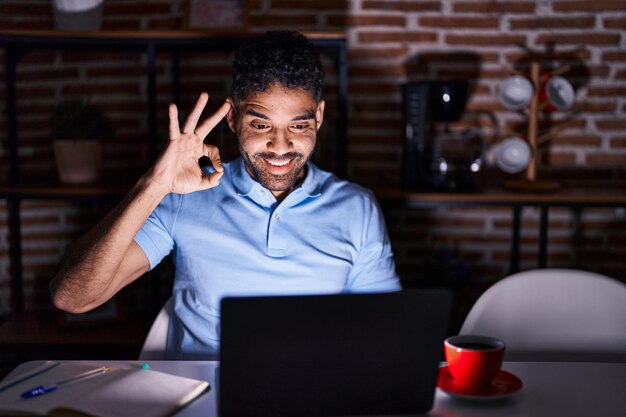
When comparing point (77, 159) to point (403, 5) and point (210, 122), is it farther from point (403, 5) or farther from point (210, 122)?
point (403, 5)

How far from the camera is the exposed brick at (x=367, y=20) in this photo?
8.60 ft

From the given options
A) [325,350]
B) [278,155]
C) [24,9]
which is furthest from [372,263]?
[24,9]

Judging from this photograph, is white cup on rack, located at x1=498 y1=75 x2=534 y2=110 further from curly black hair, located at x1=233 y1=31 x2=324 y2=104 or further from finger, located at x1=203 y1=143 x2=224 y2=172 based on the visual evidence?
finger, located at x1=203 y1=143 x2=224 y2=172

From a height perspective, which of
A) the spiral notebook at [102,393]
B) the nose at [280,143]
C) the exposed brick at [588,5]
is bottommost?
the spiral notebook at [102,393]


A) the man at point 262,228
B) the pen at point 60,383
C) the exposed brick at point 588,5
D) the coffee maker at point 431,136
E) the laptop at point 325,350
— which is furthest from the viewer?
the exposed brick at point 588,5

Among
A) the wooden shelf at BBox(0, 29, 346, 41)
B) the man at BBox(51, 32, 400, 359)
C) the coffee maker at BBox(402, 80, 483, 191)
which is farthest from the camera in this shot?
the coffee maker at BBox(402, 80, 483, 191)

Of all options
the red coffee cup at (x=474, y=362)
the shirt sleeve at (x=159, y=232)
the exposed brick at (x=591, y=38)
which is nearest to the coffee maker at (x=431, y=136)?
the exposed brick at (x=591, y=38)

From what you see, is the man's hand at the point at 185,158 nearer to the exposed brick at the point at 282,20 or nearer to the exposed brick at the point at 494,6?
the exposed brick at the point at 282,20

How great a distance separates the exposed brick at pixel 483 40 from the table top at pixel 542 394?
1684 millimetres

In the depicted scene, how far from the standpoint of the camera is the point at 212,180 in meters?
1.39

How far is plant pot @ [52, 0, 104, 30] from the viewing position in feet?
7.60

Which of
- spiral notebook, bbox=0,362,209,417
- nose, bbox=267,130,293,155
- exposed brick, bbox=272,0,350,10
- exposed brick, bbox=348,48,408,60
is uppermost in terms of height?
exposed brick, bbox=272,0,350,10

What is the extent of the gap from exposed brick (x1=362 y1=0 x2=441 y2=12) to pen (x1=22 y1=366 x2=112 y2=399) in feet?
6.27

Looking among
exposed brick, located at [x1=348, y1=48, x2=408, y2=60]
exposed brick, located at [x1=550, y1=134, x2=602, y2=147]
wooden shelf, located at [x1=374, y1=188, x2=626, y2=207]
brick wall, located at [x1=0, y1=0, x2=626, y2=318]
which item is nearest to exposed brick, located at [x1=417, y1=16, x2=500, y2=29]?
brick wall, located at [x1=0, y1=0, x2=626, y2=318]
